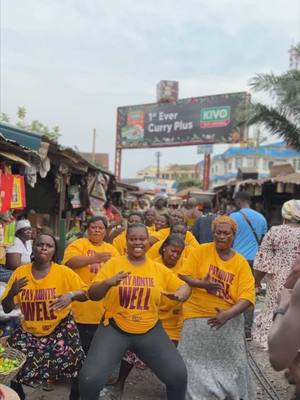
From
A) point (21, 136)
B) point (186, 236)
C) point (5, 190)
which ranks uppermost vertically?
point (21, 136)

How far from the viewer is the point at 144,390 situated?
4.77 metres

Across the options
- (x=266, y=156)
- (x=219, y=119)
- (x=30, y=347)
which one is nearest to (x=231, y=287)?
(x=30, y=347)

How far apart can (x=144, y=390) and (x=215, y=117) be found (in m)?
27.6

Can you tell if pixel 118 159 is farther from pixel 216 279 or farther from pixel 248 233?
pixel 216 279

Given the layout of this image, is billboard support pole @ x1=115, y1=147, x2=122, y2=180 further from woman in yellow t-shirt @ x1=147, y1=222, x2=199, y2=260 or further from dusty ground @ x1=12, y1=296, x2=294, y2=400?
dusty ground @ x1=12, y1=296, x2=294, y2=400

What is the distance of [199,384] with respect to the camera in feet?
13.4

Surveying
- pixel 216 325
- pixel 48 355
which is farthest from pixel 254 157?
pixel 48 355

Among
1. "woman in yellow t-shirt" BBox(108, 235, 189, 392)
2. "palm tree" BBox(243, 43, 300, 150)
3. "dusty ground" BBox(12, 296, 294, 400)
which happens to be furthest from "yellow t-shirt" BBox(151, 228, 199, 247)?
"palm tree" BBox(243, 43, 300, 150)

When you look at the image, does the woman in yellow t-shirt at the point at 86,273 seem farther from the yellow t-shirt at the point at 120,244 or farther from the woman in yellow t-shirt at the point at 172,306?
the yellow t-shirt at the point at 120,244

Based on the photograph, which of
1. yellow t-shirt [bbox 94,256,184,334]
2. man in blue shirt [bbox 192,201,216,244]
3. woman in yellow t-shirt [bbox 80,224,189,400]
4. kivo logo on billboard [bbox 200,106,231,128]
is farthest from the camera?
kivo logo on billboard [bbox 200,106,231,128]

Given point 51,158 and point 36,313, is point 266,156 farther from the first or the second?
point 36,313

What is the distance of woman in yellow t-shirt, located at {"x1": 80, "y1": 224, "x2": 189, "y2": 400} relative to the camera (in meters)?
3.55

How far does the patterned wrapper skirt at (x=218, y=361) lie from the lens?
4086mm

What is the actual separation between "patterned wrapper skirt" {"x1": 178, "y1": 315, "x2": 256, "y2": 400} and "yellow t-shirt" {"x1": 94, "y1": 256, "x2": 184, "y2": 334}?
0.55 metres
